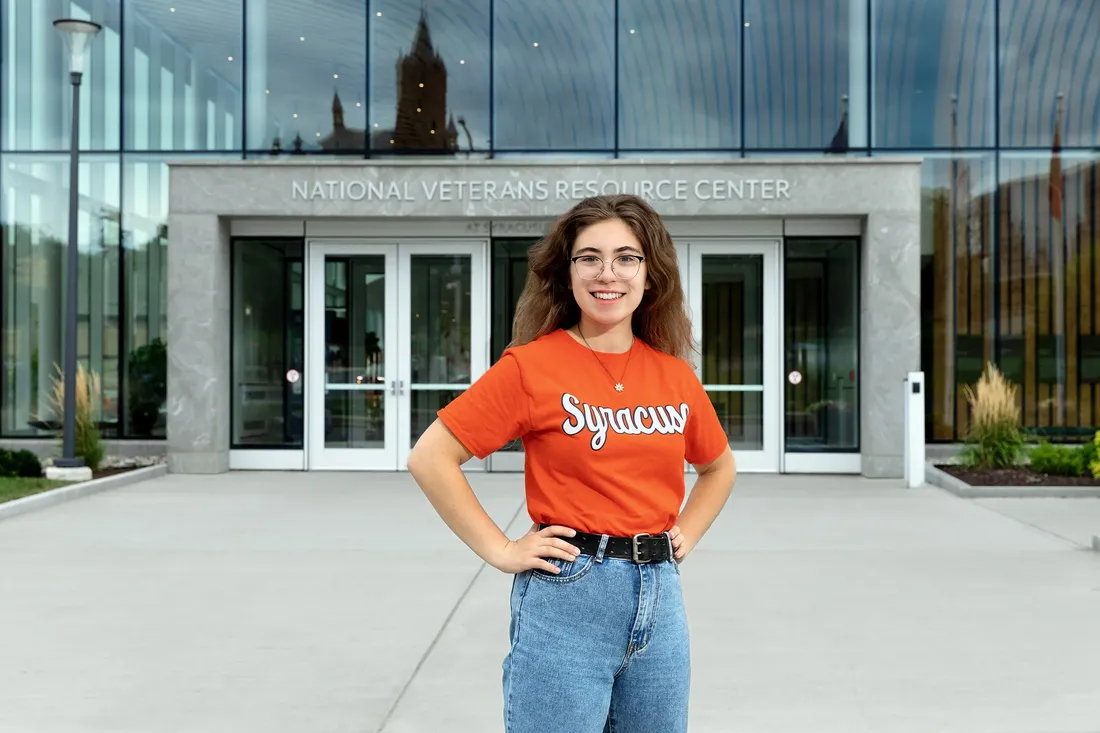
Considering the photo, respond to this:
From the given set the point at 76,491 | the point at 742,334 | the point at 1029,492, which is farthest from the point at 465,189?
the point at 1029,492

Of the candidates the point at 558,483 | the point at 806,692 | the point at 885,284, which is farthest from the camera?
the point at 885,284

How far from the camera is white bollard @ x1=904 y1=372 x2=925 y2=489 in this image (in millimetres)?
13664

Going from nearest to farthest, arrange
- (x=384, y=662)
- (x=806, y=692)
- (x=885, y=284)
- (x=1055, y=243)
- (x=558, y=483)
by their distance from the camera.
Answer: (x=558, y=483) → (x=806, y=692) → (x=384, y=662) → (x=885, y=284) → (x=1055, y=243)

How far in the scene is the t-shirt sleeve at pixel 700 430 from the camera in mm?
2650

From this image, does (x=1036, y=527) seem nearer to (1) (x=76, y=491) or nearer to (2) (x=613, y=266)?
(2) (x=613, y=266)

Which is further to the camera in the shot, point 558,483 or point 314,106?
point 314,106

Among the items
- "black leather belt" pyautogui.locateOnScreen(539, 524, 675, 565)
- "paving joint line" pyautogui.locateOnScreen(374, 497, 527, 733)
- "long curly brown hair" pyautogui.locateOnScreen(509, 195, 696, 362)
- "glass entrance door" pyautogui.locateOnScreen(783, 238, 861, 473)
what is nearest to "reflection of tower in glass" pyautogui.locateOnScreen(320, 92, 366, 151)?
"glass entrance door" pyautogui.locateOnScreen(783, 238, 861, 473)

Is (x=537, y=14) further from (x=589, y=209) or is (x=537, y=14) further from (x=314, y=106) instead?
(x=589, y=209)

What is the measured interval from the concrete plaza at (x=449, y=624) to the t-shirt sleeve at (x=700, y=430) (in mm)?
2261

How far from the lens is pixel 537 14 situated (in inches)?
648

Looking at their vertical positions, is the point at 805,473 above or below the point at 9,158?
below

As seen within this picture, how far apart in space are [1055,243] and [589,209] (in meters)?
15.2

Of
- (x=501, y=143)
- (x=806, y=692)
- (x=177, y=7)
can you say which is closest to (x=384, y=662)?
(x=806, y=692)

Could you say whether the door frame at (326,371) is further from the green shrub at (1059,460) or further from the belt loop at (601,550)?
→ the belt loop at (601,550)
